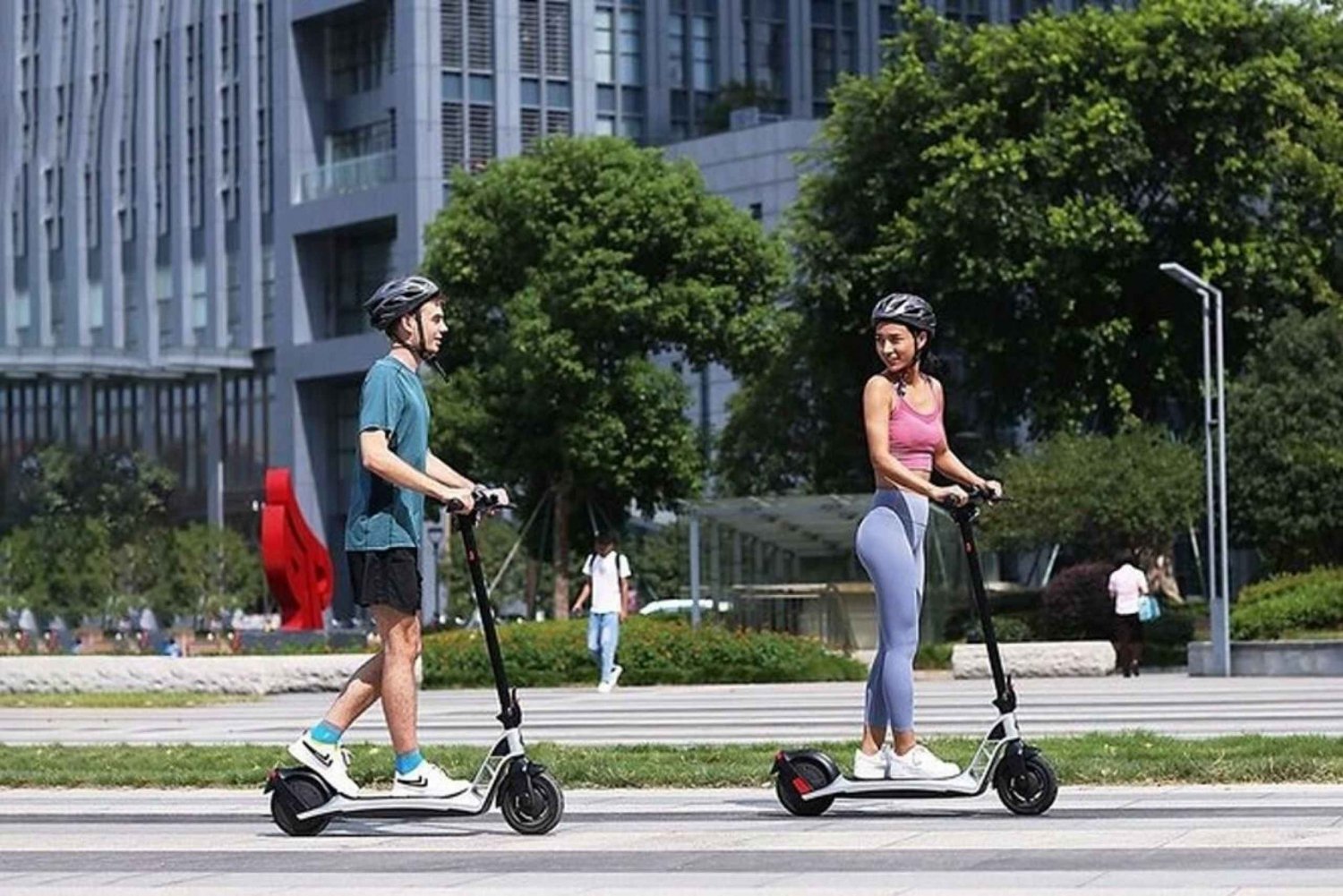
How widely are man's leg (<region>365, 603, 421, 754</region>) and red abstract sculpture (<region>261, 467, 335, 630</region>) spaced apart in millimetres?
33124

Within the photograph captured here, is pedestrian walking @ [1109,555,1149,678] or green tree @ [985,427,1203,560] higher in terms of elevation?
green tree @ [985,427,1203,560]

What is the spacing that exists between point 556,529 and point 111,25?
40.0 meters

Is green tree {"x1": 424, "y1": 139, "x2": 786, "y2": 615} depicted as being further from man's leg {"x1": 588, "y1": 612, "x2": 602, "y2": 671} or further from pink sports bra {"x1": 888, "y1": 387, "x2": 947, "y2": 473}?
pink sports bra {"x1": 888, "y1": 387, "x2": 947, "y2": 473}

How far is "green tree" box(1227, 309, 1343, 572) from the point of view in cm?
4650


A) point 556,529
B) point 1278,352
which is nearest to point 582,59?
point 556,529

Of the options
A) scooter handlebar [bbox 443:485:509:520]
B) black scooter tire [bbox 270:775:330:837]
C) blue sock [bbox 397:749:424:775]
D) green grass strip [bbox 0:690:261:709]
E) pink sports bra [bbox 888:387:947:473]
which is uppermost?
pink sports bra [bbox 888:387:947:473]

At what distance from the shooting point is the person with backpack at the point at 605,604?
3156cm

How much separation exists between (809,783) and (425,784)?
1.55 metres

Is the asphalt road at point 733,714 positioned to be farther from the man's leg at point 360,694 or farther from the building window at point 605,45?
the building window at point 605,45

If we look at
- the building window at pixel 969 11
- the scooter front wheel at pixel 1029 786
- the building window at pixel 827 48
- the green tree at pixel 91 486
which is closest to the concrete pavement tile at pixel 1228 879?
the scooter front wheel at pixel 1029 786

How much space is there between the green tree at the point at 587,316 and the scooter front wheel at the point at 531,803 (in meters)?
41.5

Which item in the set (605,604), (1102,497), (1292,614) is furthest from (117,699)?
(1102,497)

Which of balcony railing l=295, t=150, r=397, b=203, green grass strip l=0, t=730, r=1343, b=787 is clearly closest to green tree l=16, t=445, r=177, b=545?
balcony railing l=295, t=150, r=397, b=203

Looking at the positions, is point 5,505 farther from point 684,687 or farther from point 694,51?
point 684,687
